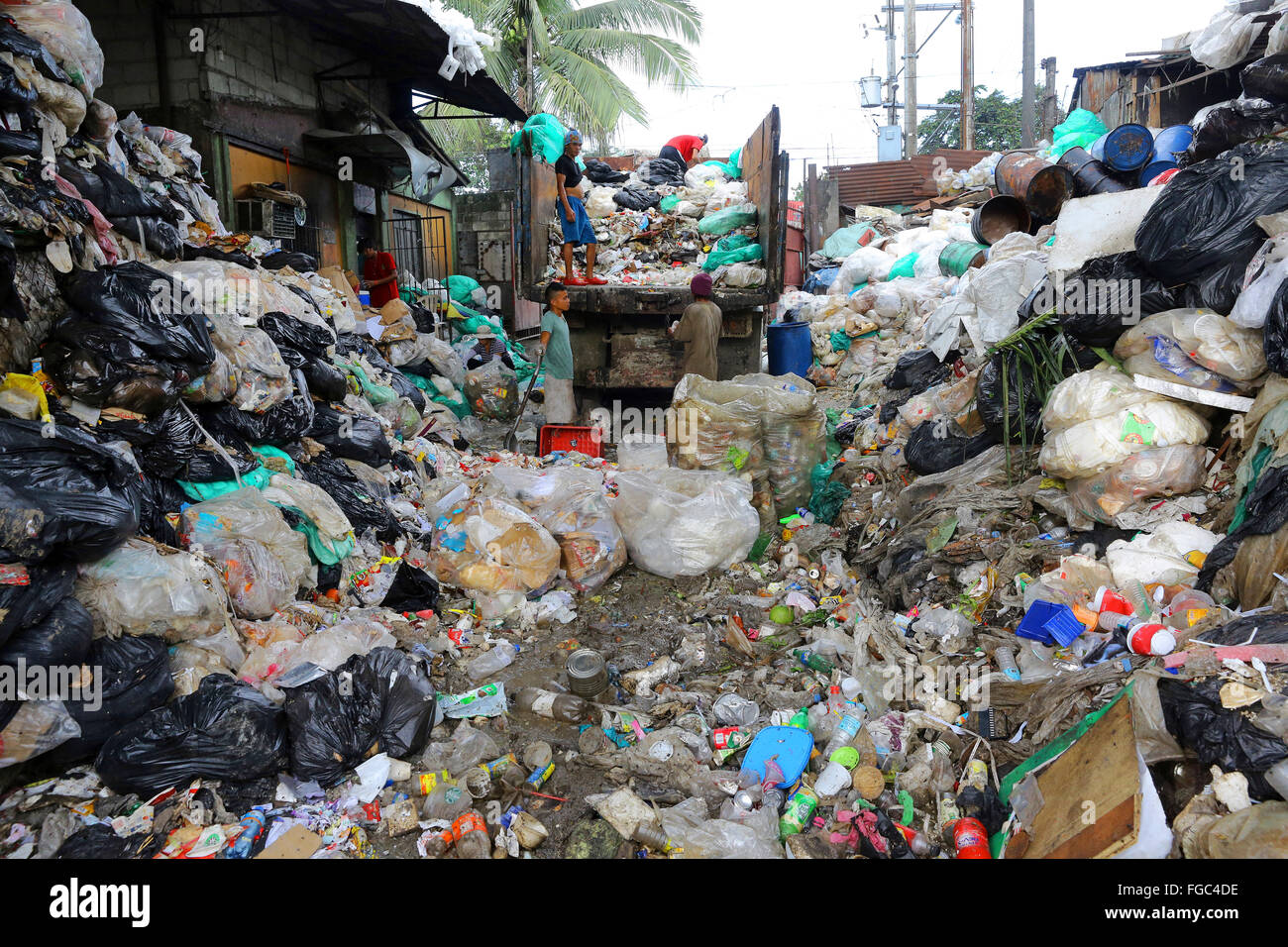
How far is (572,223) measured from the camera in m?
6.98

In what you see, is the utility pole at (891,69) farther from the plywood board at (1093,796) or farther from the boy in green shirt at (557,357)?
the plywood board at (1093,796)

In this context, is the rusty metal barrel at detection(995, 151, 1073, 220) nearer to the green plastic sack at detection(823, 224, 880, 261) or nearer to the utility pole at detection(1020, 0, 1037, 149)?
the green plastic sack at detection(823, 224, 880, 261)

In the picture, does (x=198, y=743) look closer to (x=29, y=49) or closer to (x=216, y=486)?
(x=216, y=486)

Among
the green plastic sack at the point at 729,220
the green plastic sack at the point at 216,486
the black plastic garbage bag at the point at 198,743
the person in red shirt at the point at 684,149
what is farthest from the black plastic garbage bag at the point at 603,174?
the black plastic garbage bag at the point at 198,743

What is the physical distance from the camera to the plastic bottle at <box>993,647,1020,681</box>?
2707mm

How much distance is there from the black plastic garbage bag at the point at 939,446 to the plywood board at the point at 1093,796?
237 centimetres

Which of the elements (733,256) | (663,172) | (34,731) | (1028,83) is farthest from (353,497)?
(1028,83)

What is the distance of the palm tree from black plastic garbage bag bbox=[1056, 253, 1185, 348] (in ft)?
36.9

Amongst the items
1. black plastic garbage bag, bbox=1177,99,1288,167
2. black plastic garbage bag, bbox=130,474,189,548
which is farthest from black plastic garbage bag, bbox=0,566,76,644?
black plastic garbage bag, bbox=1177,99,1288,167

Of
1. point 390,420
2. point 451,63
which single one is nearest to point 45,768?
point 390,420

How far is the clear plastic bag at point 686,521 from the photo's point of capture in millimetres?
4168

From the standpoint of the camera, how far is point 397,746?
260cm

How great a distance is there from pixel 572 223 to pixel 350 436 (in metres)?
3.33
